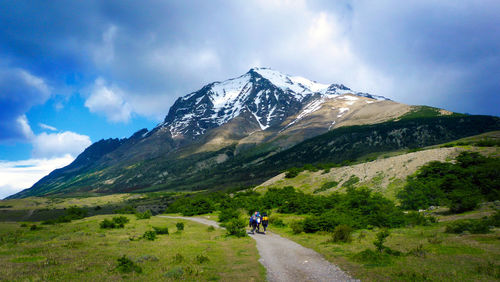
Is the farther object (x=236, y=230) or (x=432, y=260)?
(x=236, y=230)

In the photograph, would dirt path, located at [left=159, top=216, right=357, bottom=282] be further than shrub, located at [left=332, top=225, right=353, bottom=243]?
No

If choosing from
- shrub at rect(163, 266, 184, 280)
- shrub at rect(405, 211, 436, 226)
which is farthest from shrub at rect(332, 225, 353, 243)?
shrub at rect(163, 266, 184, 280)

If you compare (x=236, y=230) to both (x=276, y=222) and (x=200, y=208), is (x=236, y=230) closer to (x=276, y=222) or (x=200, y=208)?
(x=276, y=222)

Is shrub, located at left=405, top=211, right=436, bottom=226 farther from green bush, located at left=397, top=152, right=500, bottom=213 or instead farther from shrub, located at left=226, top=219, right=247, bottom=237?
shrub, located at left=226, top=219, right=247, bottom=237

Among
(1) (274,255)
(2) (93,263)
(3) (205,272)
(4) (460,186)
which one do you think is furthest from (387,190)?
(2) (93,263)

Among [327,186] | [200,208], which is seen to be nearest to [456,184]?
[327,186]

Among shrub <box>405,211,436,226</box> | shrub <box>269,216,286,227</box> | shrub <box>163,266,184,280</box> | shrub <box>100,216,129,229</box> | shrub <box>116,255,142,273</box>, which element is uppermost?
shrub <box>116,255,142,273</box>

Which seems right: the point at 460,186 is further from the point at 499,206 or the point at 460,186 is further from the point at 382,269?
the point at 382,269

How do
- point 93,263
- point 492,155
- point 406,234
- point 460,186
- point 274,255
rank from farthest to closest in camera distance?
point 492,155
point 460,186
point 406,234
point 274,255
point 93,263

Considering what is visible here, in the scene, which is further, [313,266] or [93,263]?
[93,263]

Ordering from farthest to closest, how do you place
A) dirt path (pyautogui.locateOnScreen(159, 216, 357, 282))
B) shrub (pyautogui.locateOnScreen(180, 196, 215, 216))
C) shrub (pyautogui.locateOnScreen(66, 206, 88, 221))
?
shrub (pyautogui.locateOnScreen(66, 206, 88, 221))
shrub (pyautogui.locateOnScreen(180, 196, 215, 216))
dirt path (pyautogui.locateOnScreen(159, 216, 357, 282))

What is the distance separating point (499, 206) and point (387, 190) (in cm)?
1704

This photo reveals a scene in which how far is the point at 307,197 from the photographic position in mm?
47281

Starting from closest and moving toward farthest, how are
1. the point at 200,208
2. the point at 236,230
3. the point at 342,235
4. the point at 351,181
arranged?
the point at 342,235
the point at 236,230
the point at 351,181
the point at 200,208
